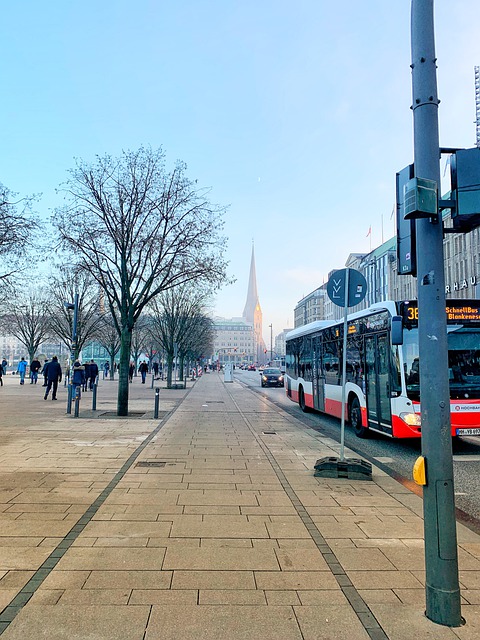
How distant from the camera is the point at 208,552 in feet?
14.7

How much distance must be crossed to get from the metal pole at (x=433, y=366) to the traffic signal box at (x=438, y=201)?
5.3 inches

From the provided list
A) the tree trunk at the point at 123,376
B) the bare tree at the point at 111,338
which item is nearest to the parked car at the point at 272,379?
the bare tree at the point at 111,338

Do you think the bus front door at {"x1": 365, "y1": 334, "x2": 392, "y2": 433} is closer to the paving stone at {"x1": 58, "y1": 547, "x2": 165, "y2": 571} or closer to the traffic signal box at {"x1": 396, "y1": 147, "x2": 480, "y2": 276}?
the paving stone at {"x1": 58, "y1": 547, "x2": 165, "y2": 571}

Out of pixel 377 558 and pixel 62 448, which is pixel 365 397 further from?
pixel 377 558

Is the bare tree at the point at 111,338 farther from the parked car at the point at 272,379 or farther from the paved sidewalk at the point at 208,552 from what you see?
the paved sidewalk at the point at 208,552

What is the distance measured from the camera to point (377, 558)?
4.44m

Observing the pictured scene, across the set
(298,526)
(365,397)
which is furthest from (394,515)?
(365,397)

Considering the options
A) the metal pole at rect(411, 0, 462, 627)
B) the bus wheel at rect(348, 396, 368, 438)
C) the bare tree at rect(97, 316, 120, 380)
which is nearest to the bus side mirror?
the metal pole at rect(411, 0, 462, 627)

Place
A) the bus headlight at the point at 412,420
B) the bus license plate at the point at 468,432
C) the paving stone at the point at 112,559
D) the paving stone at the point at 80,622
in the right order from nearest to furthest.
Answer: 1. the paving stone at the point at 80,622
2. the paving stone at the point at 112,559
3. the bus license plate at the point at 468,432
4. the bus headlight at the point at 412,420

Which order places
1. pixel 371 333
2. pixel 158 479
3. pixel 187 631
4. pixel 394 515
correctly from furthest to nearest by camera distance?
1. pixel 371 333
2. pixel 158 479
3. pixel 394 515
4. pixel 187 631

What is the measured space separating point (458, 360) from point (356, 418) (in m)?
3.39

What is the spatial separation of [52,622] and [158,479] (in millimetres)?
4032

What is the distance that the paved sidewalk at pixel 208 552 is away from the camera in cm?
328

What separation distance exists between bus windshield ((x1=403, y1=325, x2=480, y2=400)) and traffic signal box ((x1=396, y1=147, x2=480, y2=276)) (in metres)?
6.49
